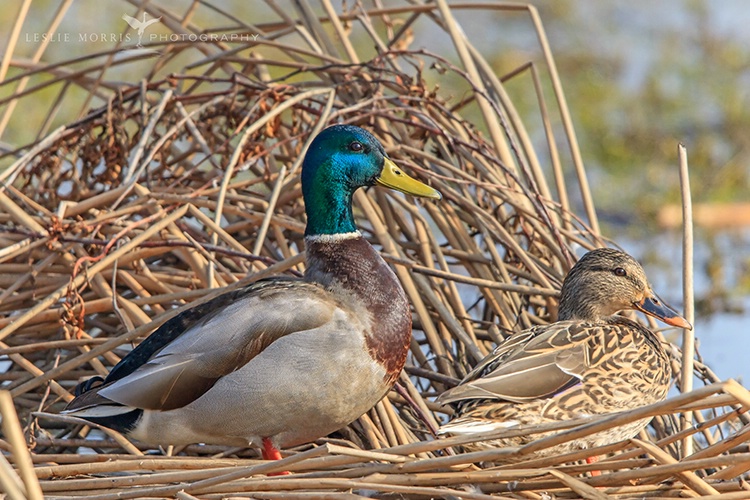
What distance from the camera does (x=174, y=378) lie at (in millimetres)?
3180

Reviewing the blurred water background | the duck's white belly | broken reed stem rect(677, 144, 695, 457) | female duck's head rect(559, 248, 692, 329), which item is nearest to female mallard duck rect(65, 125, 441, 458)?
the duck's white belly

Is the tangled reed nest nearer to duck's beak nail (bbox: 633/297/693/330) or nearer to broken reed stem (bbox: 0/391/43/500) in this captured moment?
duck's beak nail (bbox: 633/297/693/330)

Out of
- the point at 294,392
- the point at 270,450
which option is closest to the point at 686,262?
the point at 294,392

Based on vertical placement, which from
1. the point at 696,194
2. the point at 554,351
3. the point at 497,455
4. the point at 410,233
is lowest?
the point at 497,455

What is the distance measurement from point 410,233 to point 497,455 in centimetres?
186

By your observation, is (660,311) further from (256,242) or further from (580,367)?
(256,242)

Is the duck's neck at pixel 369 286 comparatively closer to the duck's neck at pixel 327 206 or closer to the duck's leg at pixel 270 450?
the duck's neck at pixel 327 206

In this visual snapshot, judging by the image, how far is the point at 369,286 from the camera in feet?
10.8

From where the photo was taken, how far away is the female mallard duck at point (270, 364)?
122 inches

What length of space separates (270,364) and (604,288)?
4.04ft

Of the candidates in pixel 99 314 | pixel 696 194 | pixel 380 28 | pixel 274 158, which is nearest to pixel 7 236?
pixel 99 314

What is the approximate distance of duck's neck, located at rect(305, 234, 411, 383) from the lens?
3178 millimetres

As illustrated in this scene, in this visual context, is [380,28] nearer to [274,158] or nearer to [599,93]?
[599,93]

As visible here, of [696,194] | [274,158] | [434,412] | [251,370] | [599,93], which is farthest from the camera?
[599,93]
